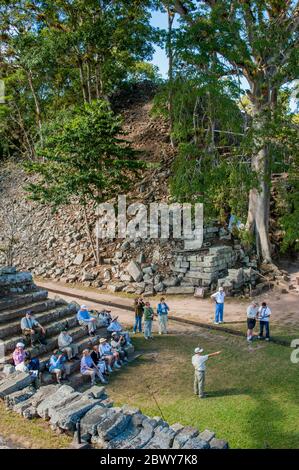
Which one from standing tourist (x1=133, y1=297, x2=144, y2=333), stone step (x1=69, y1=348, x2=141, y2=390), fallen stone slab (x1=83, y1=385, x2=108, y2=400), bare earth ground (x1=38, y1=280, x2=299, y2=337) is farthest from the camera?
Result: bare earth ground (x1=38, y1=280, x2=299, y2=337)

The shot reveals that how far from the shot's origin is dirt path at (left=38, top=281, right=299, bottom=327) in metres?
15.5

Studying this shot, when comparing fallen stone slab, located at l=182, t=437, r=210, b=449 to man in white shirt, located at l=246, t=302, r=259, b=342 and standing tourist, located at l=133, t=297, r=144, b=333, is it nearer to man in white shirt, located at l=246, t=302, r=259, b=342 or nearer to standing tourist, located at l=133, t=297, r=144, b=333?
man in white shirt, located at l=246, t=302, r=259, b=342

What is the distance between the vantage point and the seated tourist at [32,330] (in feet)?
36.9

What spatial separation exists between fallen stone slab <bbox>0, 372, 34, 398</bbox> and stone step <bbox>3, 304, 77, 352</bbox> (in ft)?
5.89

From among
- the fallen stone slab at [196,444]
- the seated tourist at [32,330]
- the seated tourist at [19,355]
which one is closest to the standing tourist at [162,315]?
the seated tourist at [32,330]

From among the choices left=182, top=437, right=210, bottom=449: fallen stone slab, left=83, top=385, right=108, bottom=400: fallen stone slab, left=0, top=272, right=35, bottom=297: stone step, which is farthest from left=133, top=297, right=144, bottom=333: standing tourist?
left=182, top=437, right=210, bottom=449: fallen stone slab

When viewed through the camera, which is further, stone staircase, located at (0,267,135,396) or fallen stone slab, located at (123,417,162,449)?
stone staircase, located at (0,267,135,396)

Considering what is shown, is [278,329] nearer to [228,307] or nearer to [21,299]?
[228,307]

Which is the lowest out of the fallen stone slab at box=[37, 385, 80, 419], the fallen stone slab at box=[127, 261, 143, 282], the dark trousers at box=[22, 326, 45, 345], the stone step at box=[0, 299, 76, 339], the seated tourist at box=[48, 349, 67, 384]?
the seated tourist at box=[48, 349, 67, 384]

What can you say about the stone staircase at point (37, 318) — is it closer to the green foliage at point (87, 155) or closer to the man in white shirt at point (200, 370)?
the man in white shirt at point (200, 370)

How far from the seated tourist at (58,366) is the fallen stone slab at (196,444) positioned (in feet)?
15.3

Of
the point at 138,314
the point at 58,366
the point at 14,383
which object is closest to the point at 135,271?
→ the point at 138,314

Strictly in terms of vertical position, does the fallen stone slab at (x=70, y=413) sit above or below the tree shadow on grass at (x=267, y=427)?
above

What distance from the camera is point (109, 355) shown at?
11398 millimetres
